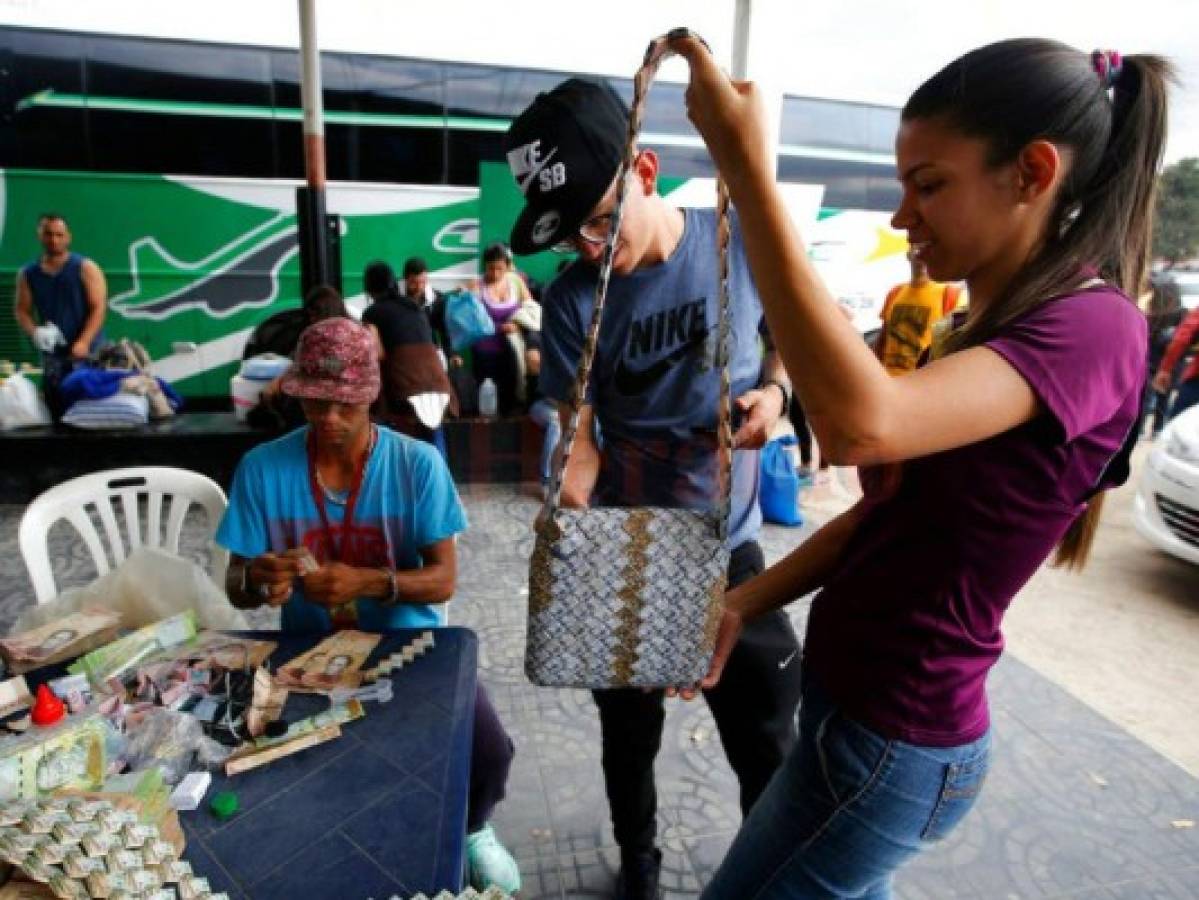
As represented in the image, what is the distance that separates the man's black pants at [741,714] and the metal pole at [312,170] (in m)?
4.87

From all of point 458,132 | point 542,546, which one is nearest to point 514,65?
point 458,132

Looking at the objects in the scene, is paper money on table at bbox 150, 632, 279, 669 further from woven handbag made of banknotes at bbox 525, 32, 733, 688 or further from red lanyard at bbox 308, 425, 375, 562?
woven handbag made of banknotes at bbox 525, 32, 733, 688

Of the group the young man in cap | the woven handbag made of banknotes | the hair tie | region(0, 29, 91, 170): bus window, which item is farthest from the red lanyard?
region(0, 29, 91, 170): bus window

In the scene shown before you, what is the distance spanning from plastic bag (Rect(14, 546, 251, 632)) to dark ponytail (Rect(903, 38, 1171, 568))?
5.58 ft

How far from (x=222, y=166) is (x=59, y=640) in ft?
20.1

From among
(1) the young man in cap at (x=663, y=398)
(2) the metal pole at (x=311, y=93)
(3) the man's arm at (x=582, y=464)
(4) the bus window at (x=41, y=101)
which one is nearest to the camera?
(1) the young man in cap at (x=663, y=398)

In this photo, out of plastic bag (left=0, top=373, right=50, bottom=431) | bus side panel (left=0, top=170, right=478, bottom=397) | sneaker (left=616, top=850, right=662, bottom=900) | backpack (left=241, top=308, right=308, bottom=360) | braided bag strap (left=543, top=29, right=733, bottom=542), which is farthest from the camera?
bus side panel (left=0, top=170, right=478, bottom=397)

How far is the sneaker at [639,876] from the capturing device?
195 cm

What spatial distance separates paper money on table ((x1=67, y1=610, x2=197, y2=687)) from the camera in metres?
1.45

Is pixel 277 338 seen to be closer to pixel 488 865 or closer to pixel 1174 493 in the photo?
pixel 488 865

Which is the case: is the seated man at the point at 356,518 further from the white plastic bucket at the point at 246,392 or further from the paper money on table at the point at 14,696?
the white plastic bucket at the point at 246,392

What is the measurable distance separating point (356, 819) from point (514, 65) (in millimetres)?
7103

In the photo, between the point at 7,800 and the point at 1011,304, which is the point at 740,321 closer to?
the point at 1011,304

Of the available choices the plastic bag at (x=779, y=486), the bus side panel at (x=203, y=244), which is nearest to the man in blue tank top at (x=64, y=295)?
the bus side panel at (x=203, y=244)
